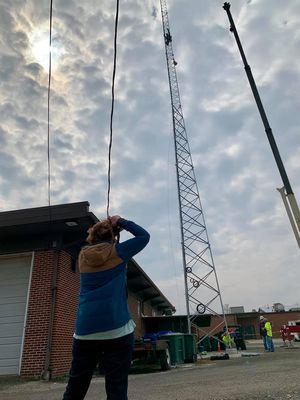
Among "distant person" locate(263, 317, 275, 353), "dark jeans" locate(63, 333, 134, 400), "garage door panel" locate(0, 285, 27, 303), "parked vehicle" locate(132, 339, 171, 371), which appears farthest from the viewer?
"distant person" locate(263, 317, 275, 353)

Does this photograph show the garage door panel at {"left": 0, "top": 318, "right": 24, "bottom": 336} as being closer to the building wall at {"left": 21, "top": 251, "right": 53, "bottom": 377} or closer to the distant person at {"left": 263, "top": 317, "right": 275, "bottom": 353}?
the building wall at {"left": 21, "top": 251, "right": 53, "bottom": 377}

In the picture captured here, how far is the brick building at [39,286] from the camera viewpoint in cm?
1036

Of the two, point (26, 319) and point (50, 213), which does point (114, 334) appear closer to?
point (50, 213)

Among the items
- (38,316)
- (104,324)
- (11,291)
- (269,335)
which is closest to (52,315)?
(38,316)

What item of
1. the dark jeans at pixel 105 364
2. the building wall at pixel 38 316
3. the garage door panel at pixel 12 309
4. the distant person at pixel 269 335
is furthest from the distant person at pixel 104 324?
the distant person at pixel 269 335

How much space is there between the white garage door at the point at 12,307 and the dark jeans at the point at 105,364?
887 cm

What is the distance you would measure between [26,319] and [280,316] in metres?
50.5

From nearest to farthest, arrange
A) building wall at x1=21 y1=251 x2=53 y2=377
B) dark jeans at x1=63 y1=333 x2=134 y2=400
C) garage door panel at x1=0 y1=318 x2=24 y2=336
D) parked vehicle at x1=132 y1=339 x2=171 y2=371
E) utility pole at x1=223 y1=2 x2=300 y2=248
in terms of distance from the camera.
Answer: dark jeans at x1=63 y1=333 x2=134 y2=400
utility pole at x1=223 y1=2 x2=300 y2=248
building wall at x1=21 y1=251 x2=53 y2=377
garage door panel at x1=0 y1=318 x2=24 y2=336
parked vehicle at x1=132 y1=339 x2=171 y2=371

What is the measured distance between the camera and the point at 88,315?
2.77m

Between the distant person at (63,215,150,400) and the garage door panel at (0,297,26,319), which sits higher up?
the garage door panel at (0,297,26,319)

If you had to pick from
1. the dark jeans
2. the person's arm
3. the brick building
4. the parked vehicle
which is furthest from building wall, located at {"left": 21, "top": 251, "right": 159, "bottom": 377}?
the person's arm

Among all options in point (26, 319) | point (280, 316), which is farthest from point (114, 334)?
point (280, 316)

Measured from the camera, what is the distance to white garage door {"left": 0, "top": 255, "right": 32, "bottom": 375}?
10516 mm

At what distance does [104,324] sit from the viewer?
106 inches
